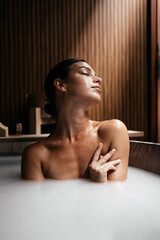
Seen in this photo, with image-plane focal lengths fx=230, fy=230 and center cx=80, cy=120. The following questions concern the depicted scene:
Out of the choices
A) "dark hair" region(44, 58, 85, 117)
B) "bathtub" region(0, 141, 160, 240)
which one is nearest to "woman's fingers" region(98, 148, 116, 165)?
"bathtub" region(0, 141, 160, 240)

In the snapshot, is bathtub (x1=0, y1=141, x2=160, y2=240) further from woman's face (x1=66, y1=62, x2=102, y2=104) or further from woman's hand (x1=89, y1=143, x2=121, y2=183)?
woman's face (x1=66, y1=62, x2=102, y2=104)

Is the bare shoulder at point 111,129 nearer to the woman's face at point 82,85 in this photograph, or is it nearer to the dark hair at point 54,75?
the woman's face at point 82,85

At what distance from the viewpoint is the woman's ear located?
4.36 feet

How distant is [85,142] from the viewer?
131cm

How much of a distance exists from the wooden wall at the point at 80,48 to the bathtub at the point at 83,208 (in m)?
1.97

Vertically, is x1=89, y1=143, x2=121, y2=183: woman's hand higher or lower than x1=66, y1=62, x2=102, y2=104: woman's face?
lower

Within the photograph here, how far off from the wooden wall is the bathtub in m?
1.97

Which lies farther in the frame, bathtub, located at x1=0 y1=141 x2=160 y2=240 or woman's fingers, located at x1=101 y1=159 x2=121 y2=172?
woman's fingers, located at x1=101 y1=159 x2=121 y2=172

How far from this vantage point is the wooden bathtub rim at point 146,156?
1400mm

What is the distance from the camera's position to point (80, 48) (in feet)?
11.3

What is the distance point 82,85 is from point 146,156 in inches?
25.6

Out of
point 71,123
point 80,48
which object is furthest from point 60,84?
point 80,48

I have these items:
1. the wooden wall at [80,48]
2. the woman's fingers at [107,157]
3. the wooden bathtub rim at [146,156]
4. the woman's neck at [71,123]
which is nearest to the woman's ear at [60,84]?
the woman's neck at [71,123]

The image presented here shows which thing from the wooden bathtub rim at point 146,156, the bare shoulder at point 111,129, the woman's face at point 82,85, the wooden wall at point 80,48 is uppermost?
the wooden wall at point 80,48
